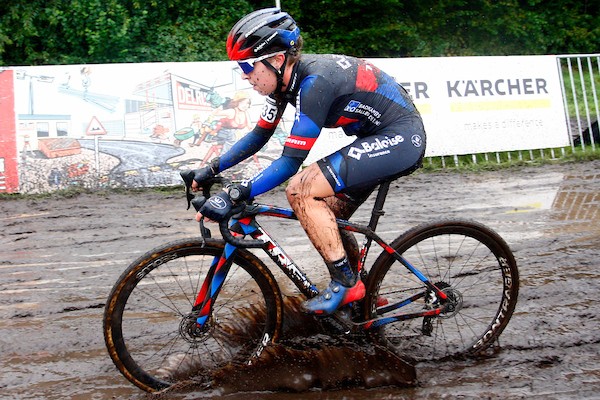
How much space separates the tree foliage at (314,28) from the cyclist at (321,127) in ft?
42.6

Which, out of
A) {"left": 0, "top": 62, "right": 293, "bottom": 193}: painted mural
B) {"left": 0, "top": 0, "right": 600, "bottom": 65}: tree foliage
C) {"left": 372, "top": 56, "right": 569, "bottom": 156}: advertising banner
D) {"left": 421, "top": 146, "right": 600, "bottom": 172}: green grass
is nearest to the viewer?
{"left": 0, "top": 62, "right": 293, "bottom": 193}: painted mural

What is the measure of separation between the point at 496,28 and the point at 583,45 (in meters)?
3.55

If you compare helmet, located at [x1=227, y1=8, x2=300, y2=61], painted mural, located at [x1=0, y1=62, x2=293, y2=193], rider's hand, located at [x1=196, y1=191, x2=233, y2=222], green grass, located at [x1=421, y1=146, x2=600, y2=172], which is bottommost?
rider's hand, located at [x1=196, y1=191, x2=233, y2=222]

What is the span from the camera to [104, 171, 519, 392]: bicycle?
3564 mm

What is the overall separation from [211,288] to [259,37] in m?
1.44

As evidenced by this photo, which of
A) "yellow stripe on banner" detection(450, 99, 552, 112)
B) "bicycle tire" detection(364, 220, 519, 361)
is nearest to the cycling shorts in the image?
"bicycle tire" detection(364, 220, 519, 361)

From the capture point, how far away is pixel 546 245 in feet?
20.8

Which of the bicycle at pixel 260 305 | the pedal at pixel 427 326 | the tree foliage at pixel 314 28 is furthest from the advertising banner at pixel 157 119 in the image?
the pedal at pixel 427 326

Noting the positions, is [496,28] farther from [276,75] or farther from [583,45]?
[276,75]

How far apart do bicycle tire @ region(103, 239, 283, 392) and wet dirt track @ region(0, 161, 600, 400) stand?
7.2 inches

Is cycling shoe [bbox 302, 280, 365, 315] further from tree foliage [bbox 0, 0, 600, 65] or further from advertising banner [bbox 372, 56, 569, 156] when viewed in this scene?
tree foliage [bbox 0, 0, 600, 65]

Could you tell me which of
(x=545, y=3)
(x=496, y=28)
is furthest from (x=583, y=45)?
(x=496, y=28)

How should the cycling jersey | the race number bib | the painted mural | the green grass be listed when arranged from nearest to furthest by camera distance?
the cycling jersey
the race number bib
the painted mural
the green grass

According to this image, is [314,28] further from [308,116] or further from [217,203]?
[217,203]
